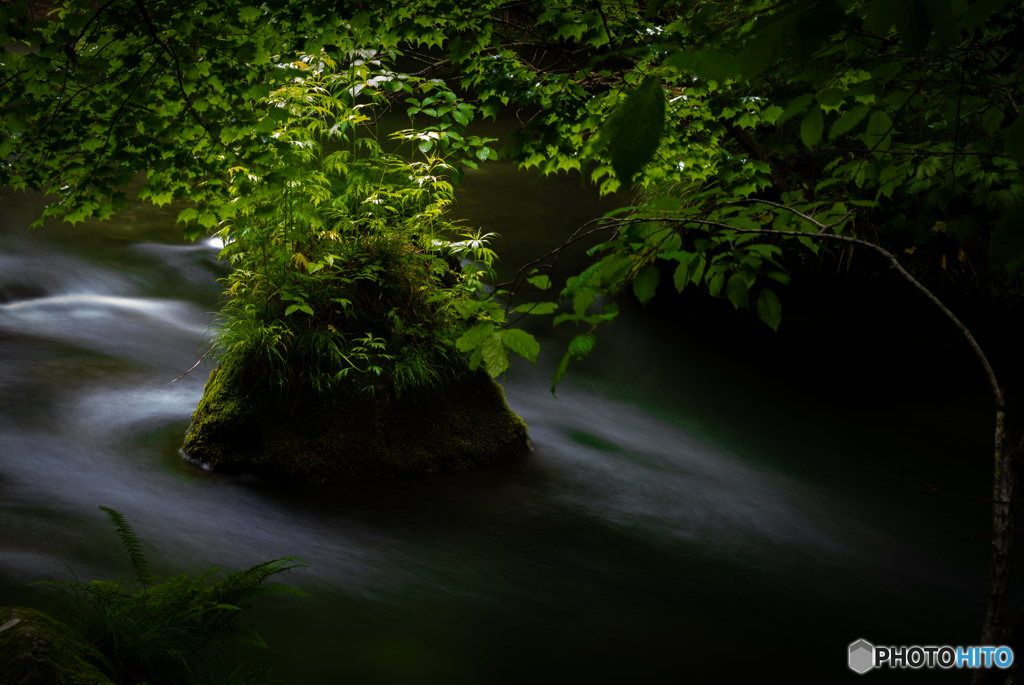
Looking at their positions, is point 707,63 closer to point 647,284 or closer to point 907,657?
point 647,284

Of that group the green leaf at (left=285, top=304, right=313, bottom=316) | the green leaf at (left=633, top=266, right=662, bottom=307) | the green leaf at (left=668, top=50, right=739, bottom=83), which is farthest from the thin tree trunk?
the green leaf at (left=285, top=304, right=313, bottom=316)

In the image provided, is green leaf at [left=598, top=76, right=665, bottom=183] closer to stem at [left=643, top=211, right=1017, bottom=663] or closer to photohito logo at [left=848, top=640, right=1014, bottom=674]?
stem at [left=643, top=211, right=1017, bottom=663]

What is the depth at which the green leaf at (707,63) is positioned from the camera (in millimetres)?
1018

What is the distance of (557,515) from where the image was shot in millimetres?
4816

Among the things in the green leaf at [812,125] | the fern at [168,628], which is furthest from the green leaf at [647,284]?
the fern at [168,628]

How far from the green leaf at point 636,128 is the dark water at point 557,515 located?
8.85 ft

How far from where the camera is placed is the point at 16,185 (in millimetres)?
3129

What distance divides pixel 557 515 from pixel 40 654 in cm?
347

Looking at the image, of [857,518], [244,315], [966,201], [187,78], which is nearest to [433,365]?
[244,315]

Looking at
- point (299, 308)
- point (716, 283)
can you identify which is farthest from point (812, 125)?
point (299, 308)

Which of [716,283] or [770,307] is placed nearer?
[770,307]

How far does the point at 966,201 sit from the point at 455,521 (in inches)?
273

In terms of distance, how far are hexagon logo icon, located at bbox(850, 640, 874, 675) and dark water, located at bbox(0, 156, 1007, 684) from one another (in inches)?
2.2

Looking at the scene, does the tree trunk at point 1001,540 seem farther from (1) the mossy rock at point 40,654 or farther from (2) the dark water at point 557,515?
Answer: (1) the mossy rock at point 40,654
